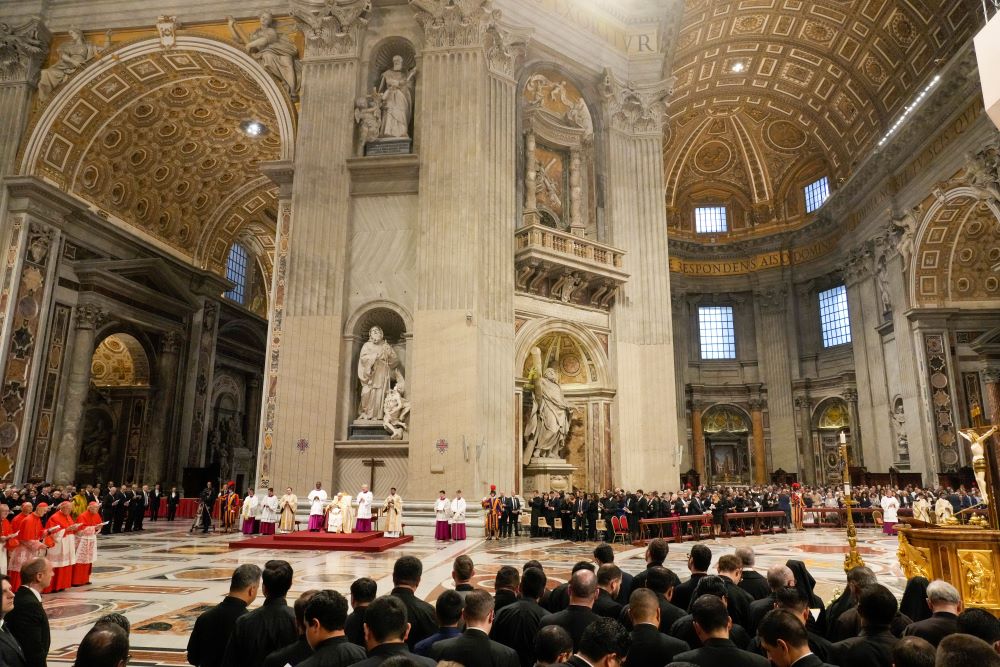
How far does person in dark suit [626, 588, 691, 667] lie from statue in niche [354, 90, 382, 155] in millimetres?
15436

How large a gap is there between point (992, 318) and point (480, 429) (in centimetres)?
1812

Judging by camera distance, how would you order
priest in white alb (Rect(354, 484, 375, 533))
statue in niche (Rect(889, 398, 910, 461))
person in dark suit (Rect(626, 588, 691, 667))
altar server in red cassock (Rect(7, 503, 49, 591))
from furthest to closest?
statue in niche (Rect(889, 398, 910, 461)) < priest in white alb (Rect(354, 484, 375, 533)) < altar server in red cassock (Rect(7, 503, 49, 591)) < person in dark suit (Rect(626, 588, 691, 667))

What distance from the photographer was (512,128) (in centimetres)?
1722

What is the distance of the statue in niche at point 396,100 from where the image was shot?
1695cm

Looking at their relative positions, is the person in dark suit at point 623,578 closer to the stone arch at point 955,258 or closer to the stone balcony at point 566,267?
the stone balcony at point 566,267

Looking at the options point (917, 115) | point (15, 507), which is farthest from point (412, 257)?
point (917, 115)

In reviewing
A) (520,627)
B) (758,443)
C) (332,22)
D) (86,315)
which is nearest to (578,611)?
(520,627)

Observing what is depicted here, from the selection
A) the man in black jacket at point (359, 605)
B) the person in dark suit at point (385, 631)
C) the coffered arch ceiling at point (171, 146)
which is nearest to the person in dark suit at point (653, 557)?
the man in black jacket at point (359, 605)

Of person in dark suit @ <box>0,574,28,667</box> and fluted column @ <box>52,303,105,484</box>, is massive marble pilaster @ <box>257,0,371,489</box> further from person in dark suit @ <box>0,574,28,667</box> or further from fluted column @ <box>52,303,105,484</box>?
person in dark suit @ <box>0,574,28,667</box>

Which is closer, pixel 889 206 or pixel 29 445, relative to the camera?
pixel 29 445

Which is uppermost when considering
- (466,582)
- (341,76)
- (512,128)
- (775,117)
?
(775,117)

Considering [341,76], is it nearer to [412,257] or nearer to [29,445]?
[412,257]

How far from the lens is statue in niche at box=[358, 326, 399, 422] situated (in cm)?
1556

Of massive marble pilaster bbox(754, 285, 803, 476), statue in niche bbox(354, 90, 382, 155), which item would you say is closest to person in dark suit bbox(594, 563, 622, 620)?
statue in niche bbox(354, 90, 382, 155)
